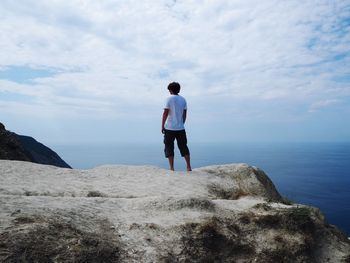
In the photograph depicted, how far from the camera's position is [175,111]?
12320 millimetres

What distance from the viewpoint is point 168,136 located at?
1249 cm

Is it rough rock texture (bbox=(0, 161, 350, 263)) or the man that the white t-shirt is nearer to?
the man

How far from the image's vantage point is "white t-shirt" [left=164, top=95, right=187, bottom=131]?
12.3 metres

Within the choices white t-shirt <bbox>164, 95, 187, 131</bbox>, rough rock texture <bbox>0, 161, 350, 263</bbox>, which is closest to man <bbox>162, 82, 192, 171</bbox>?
white t-shirt <bbox>164, 95, 187, 131</bbox>

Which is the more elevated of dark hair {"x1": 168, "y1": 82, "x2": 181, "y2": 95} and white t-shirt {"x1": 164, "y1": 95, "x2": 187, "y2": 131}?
dark hair {"x1": 168, "y1": 82, "x2": 181, "y2": 95}

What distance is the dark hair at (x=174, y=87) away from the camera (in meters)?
12.2

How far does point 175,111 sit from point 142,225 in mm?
6401

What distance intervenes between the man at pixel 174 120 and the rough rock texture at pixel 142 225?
2485 millimetres

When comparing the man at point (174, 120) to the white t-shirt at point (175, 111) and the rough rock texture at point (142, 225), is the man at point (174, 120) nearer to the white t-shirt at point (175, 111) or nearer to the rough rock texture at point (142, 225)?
the white t-shirt at point (175, 111)

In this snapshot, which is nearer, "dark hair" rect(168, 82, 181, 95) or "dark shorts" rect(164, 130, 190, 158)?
"dark hair" rect(168, 82, 181, 95)

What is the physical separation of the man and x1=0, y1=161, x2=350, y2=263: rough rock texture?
249 centimetres

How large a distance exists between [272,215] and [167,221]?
2660mm

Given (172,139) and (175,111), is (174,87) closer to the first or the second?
(175,111)

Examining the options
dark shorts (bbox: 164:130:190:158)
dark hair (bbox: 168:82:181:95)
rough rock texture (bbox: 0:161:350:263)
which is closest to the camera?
rough rock texture (bbox: 0:161:350:263)
